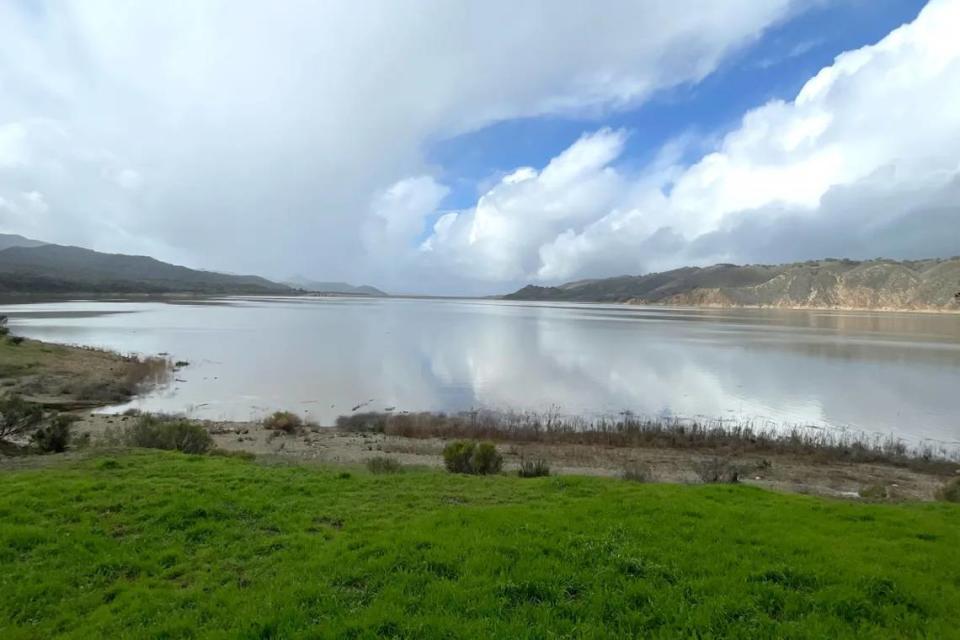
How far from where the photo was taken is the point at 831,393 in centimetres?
3183

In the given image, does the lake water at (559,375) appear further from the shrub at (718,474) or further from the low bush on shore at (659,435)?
the shrub at (718,474)

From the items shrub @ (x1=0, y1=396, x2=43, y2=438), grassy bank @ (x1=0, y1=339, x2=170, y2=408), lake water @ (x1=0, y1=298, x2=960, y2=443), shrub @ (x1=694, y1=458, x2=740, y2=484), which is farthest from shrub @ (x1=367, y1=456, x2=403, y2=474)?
grassy bank @ (x1=0, y1=339, x2=170, y2=408)

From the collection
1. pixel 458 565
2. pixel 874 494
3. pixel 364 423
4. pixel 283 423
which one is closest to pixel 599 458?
→ pixel 874 494

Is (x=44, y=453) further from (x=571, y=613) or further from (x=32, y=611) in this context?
(x=571, y=613)

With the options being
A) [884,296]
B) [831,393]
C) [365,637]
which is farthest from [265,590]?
[884,296]

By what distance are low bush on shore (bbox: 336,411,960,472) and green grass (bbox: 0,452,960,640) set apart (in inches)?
490

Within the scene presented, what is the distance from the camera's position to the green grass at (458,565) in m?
4.57

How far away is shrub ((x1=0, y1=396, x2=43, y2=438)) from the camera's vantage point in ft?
42.0

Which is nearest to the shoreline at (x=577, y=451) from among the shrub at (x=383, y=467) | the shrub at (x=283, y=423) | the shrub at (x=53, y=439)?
the shrub at (x=283, y=423)

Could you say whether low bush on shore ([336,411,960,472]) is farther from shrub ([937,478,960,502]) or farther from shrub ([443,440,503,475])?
shrub ([443,440,503,475])

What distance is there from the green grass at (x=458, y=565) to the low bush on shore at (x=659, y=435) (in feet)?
40.8

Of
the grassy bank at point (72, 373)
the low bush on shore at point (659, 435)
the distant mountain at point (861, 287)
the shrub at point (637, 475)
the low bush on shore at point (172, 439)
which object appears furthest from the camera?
the distant mountain at point (861, 287)

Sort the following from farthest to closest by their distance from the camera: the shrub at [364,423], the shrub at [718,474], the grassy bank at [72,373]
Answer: the grassy bank at [72,373], the shrub at [364,423], the shrub at [718,474]

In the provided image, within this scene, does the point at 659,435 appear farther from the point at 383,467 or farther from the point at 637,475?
the point at 383,467
